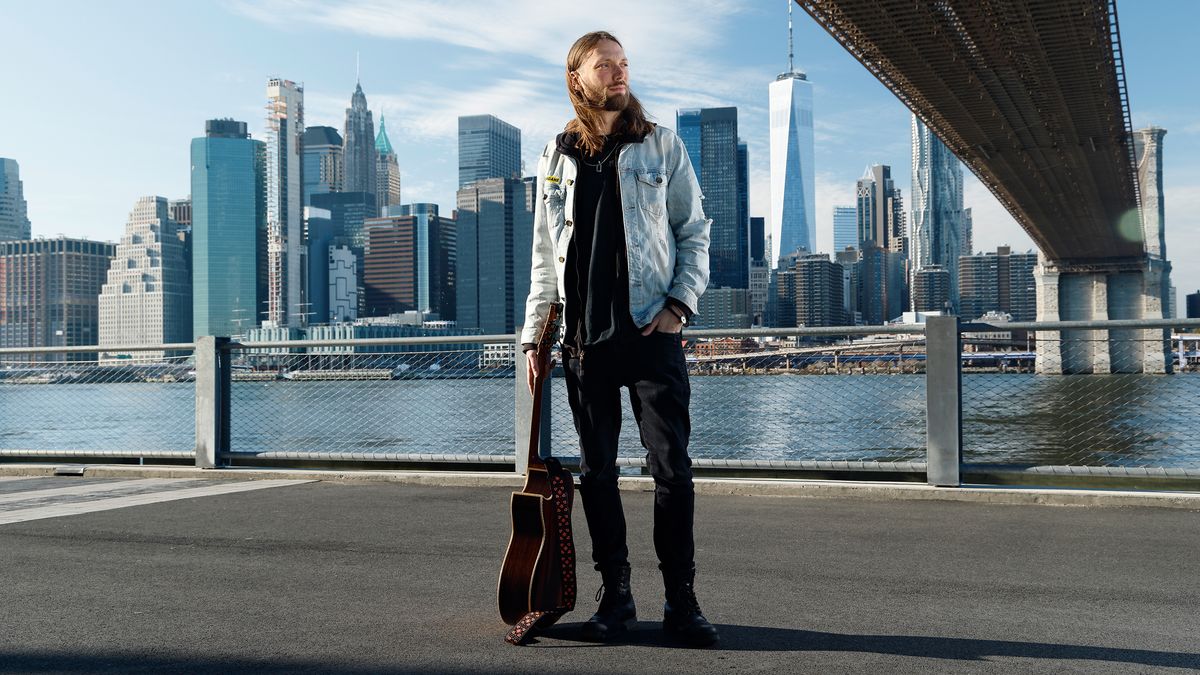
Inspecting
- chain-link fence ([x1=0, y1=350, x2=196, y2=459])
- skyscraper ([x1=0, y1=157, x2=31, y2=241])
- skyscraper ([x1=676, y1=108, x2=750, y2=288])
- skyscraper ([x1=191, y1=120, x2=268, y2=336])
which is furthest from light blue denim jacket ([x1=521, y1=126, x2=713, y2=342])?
skyscraper ([x1=0, y1=157, x2=31, y2=241])

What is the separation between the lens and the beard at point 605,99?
260 cm

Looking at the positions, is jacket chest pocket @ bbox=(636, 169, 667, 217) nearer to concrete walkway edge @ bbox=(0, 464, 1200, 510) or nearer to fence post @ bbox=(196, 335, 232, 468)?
concrete walkway edge @ bbox=(0, 464, 1200, 510)

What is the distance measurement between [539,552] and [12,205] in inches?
7249

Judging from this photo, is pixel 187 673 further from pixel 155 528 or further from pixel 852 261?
pixel 852 261

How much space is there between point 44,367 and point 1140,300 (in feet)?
182

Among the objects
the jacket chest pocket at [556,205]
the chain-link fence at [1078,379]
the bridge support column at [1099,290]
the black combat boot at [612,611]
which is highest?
the bridge support column at [1099,290]

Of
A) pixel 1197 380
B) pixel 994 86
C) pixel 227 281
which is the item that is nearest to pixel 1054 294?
pixel 994 86

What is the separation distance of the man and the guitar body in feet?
0.37

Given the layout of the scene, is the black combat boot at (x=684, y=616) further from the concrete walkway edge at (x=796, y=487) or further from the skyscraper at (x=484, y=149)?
the skyscraper at (x=484, y=149)

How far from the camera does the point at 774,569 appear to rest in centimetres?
322

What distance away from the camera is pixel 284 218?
168 m

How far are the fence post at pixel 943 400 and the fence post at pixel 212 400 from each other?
4.09 meters

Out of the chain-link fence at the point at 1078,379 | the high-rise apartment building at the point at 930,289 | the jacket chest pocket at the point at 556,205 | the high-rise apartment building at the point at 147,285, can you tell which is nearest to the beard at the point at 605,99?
the jacket chest pocket at the point at 556,205

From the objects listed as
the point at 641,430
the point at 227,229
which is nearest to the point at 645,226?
the point at 641,430
